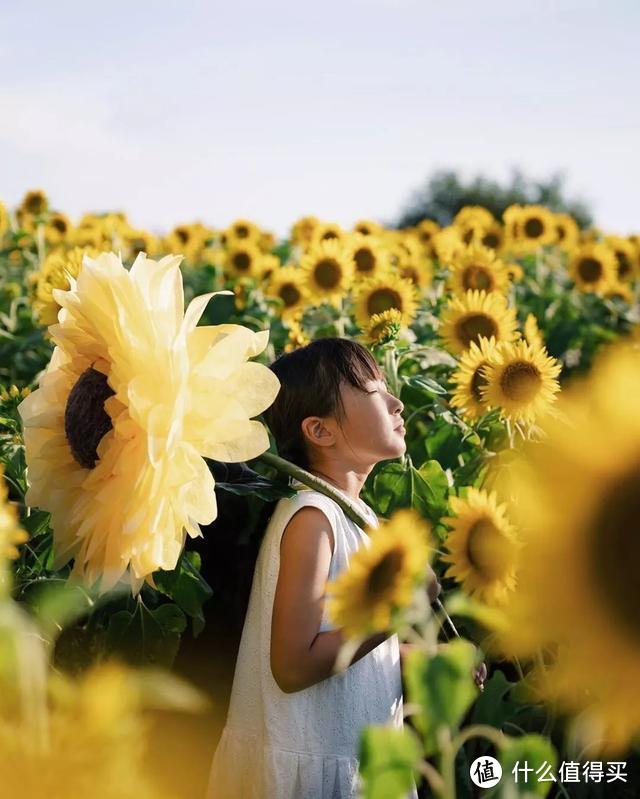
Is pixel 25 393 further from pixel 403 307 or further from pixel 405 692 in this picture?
pixel 403 307

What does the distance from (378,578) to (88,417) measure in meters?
0.57

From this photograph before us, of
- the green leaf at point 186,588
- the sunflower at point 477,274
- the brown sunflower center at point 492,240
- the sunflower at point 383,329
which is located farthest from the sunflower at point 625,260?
the green leaf at point 186,588

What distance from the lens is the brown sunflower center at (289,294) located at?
349 centimetres

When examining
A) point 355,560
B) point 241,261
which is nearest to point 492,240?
point 241,261

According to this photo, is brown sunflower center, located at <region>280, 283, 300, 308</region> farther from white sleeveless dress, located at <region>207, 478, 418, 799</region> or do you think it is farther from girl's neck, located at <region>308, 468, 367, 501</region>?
white sleeveless dress, located at <region>207, 478, 418, 799</region>

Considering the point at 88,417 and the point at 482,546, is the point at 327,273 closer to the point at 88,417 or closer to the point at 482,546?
the point at 88,417

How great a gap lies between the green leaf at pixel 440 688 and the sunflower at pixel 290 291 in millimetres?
2801

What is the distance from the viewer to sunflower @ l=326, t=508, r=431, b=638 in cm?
69

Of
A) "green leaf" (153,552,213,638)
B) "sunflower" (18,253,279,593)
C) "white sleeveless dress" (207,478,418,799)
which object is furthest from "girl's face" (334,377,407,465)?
"sunflower" (18,253,279,593)

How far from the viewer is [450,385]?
7.82ft

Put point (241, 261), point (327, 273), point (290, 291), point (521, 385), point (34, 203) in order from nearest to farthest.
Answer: point (521, 385) < point (327, 273) < point (290, 291) < point (241, 261) < point (34, 203)

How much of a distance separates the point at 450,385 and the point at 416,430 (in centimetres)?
25

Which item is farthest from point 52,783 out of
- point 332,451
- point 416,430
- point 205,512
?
point 416,430

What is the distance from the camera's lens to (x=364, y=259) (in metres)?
3.54
